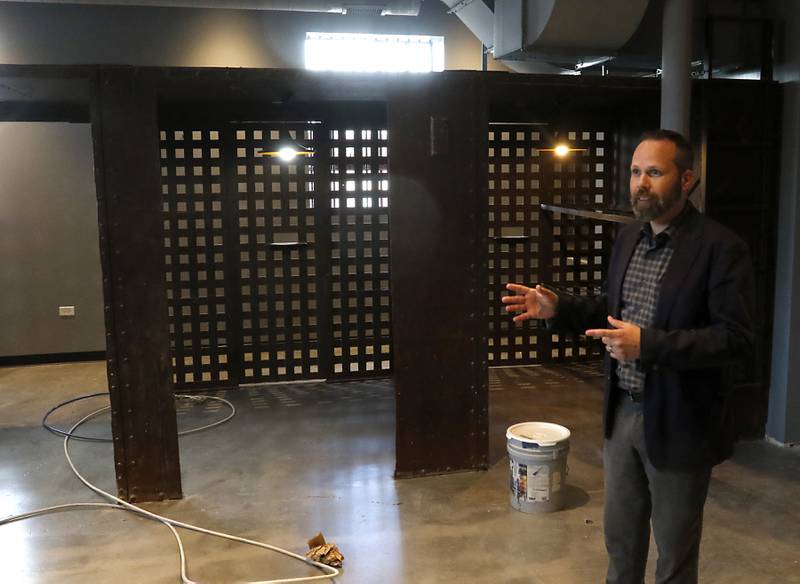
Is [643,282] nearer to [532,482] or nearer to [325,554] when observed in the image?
[532,482]

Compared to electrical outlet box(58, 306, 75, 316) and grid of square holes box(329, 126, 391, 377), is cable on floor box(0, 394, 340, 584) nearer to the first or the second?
grid of square holes box(329, 126, 391, 377)

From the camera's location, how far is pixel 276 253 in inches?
217

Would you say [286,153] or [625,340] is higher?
[286,153]

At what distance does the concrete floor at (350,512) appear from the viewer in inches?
114

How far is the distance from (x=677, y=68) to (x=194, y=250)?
336 cm

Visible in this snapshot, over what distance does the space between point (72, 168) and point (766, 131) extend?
5275 millimetres

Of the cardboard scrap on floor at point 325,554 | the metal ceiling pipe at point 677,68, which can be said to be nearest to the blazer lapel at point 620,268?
the cardboard scrap on floor at point 325,554

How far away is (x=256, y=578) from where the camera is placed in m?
2.84

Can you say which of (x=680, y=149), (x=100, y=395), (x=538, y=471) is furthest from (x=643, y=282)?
(x=100, y=395)

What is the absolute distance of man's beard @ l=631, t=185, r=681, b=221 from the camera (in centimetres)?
198

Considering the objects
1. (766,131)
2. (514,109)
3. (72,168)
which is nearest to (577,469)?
(766,131)

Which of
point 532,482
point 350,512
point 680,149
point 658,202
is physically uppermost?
point 680,149

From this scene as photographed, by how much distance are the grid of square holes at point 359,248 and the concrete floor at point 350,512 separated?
2.74ft

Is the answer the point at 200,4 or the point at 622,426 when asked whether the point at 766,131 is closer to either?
the point at 622,426
